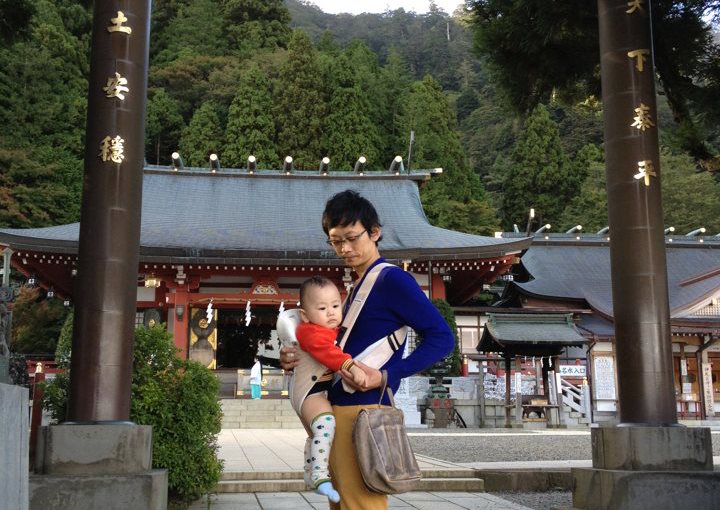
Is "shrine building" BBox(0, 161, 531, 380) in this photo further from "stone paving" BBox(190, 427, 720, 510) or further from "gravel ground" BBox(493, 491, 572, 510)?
"gravel ground" BBox(493, 491, 572, 510)

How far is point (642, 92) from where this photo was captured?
5.63m

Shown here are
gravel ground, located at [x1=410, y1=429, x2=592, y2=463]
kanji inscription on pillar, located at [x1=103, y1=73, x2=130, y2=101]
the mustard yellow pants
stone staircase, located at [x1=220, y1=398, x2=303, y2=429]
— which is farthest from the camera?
stone staircase, located at [x1=220, y1=398, x2=303, y2=429]

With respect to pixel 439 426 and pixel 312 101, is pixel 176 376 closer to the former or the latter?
pixel 439 426

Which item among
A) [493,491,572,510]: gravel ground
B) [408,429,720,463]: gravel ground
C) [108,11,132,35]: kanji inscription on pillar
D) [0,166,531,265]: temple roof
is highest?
[0,166,531,265]: temple roof

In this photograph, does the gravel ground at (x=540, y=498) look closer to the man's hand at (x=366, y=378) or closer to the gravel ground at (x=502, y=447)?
the gravel ground at (x=502, y=447)

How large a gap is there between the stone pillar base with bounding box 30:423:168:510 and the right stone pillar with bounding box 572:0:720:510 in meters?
3.18

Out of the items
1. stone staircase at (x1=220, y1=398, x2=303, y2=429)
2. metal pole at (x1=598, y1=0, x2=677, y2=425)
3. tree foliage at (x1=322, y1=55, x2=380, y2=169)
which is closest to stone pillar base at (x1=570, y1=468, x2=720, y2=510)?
metal pole at (x1=598, y1=0, x2=677, y2=425)

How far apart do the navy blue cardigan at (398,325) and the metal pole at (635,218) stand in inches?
132

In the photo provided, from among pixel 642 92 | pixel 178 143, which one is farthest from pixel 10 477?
pixel 178 143

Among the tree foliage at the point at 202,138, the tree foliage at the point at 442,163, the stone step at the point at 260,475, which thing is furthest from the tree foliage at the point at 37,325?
the stone step at the point at 260,475

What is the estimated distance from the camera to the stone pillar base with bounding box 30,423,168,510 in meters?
4.38

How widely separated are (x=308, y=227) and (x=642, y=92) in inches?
625

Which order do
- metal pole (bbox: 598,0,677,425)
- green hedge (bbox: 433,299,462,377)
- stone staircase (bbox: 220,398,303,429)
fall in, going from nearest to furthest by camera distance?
1. metal pole (bbox: 598,0,677,425)
2. stone staircase (bbox: 220,398,303,429)
3. green hedge (bbox: 433,299,462,377)

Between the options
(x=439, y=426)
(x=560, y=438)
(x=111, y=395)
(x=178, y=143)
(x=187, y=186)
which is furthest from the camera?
(x=178, y=143)
